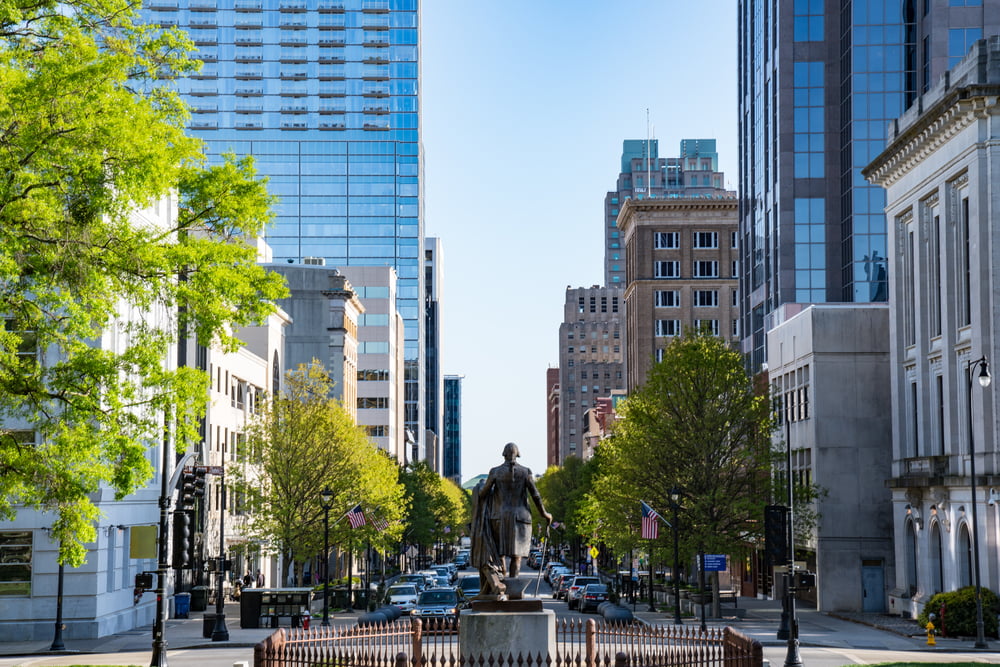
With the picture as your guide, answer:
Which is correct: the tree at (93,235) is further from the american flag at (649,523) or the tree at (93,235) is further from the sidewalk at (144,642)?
the american flag at (649,523)

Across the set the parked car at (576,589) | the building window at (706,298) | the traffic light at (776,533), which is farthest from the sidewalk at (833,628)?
the building window at (706,298)

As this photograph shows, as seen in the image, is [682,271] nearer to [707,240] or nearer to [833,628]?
[707,240]

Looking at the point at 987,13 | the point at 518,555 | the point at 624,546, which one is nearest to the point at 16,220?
the point at 518,555

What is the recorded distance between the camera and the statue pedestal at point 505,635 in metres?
24.3

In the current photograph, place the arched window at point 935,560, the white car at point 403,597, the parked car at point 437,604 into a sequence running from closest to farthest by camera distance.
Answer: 1. the parked car at point 437,604
2. the arched window at point 935,560
3. the white car at point 403,597

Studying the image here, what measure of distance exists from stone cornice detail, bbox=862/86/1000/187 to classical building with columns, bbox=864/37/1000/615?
6 cm

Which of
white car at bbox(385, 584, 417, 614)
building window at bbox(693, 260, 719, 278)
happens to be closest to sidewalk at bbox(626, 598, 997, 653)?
white car at bbox(385, 584, 417, 614)

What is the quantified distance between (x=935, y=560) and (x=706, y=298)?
3971 inches

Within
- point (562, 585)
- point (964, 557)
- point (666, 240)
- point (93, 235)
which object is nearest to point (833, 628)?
point (964, 557)

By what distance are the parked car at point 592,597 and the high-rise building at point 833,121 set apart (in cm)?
3762

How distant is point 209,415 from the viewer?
245 ft

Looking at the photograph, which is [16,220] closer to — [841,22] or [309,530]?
[309,530]

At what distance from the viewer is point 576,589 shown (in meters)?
71.1

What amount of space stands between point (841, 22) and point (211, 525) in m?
66.8
